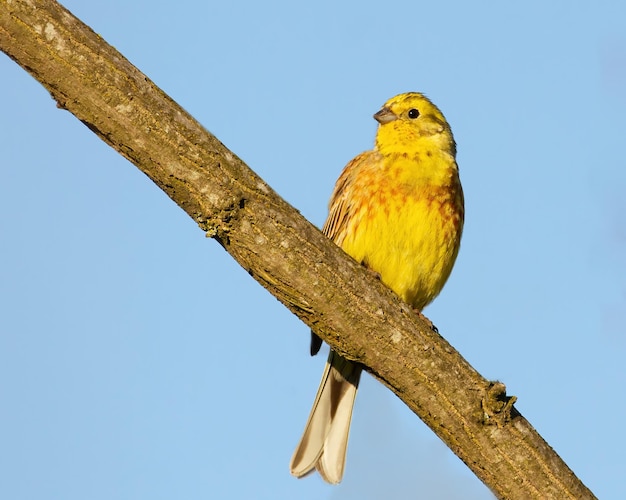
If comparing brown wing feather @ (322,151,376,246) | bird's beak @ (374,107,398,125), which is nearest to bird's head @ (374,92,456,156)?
bird's beak @ (374,107,398,125)

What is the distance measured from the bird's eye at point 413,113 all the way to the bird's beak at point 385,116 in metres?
0.11

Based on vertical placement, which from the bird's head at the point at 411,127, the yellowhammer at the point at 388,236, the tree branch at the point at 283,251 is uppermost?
the bird's head at the point at 411,127

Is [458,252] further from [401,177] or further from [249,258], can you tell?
[249,258]

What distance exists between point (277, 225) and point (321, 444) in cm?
196

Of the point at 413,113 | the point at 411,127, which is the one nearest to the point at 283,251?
the point at 411,127

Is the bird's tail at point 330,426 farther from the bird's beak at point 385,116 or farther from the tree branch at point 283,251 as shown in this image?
the bird's beak at point 385,116

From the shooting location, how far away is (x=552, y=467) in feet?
12.9

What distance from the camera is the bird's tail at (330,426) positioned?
17.0 ft

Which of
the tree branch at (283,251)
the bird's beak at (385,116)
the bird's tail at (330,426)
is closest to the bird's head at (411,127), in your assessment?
the bird's beak at (385,116)

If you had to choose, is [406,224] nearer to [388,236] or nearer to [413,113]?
[388,236]

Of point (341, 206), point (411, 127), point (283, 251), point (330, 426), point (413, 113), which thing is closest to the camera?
point (283, 251)

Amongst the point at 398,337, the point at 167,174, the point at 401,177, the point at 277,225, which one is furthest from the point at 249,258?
the point at 401,177

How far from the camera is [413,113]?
6.13m

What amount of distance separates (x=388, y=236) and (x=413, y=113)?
117 cm
